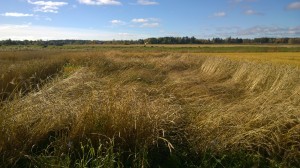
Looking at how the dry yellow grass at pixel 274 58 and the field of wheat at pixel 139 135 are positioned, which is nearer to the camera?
the field of wheat at pixel 139 135

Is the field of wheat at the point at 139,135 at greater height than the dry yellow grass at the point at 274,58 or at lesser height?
greater

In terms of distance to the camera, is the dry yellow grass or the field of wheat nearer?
the field of wheat

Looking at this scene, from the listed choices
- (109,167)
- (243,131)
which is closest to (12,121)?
(109,167)

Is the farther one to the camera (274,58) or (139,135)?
(274,58)

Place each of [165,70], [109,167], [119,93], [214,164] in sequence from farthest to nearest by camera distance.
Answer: [165,70]
[119,93]
[214,164]
[109,167]

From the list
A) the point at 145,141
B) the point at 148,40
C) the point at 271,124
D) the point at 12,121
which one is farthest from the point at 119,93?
the point at 148,40

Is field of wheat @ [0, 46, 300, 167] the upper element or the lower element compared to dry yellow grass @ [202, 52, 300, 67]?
upper

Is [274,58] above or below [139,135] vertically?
below

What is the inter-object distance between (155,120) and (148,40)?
388 ft

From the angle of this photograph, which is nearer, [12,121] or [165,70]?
[12,121]

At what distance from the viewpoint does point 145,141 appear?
183 inches

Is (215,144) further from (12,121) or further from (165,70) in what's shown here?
(165,70)

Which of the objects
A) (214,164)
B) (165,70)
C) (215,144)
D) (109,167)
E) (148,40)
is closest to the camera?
(109,167)

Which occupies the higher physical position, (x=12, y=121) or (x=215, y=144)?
(x=12, y=121)
